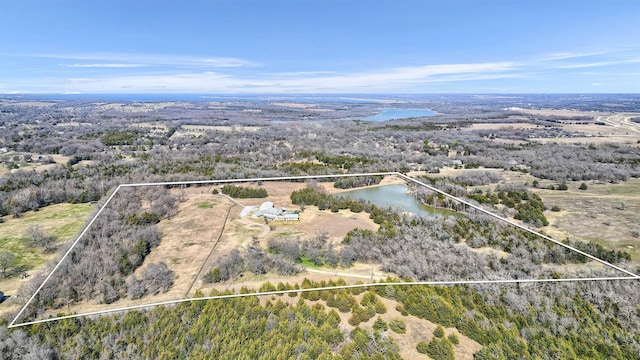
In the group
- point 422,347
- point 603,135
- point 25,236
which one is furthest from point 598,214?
point 603,135

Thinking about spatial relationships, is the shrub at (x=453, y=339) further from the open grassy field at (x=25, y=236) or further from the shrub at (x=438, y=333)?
the open grassy field at (x=25, y=236)

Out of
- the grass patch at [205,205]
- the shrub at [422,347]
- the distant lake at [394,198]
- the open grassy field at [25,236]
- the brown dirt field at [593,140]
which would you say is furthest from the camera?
the brown dirt field at [593,140]

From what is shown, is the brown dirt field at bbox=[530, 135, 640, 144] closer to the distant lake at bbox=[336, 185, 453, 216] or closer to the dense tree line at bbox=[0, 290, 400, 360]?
the distant lake at bbox=[336, 185, 453, 216]

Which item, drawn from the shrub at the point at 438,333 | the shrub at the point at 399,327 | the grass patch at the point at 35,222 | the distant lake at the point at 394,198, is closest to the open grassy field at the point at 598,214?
the shrub at the point at 438,333

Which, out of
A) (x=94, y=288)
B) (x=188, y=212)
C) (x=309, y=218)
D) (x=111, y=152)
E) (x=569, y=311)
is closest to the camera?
(x=94, y=288)

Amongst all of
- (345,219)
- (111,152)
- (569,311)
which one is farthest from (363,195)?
(111,152)

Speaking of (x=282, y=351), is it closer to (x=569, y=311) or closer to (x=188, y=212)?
(x=188, y=212)

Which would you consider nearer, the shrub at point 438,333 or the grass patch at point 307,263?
the grass patch at point 307,263

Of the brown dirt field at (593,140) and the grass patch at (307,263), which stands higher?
the grass patch at (307,263)

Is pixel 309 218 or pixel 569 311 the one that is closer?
pixel 309 218
